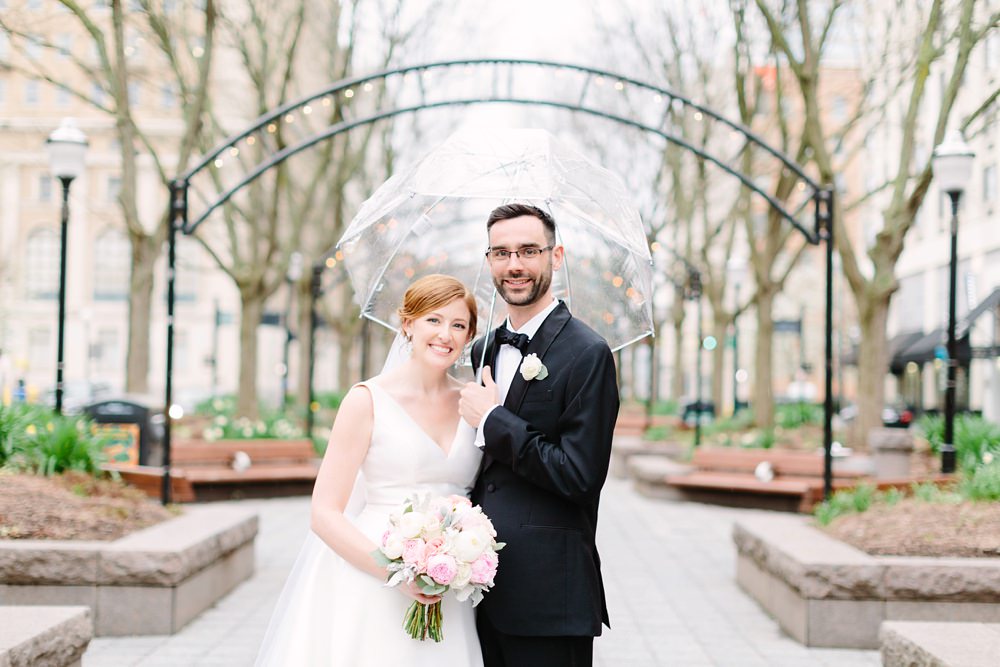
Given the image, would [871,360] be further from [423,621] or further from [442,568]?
[442,568]

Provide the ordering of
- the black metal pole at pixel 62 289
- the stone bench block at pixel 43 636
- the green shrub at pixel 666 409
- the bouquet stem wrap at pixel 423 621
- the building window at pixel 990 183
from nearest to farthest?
the bouquet stem wrap at pixel 423 621 → the stone bench block at pixel 43 636 → the black metal pole at pixel 62 289 → the green shrub at pixel 666 409 → the building window at pixel 990 183

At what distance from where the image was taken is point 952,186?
12.5 meters

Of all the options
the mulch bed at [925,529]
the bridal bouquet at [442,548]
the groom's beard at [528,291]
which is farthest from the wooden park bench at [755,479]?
the bridal bouquet at [442,548]

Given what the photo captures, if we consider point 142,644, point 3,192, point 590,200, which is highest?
point 3,192

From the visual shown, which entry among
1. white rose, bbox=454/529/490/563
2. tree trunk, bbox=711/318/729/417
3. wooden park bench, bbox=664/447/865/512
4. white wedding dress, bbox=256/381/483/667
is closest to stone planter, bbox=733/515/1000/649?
white wedding dress, bbox=256/381/483/667

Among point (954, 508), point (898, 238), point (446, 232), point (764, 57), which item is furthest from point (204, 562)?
point (764, 57)

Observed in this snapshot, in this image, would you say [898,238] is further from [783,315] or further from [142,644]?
[783,315]

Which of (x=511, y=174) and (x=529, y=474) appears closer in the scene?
(x=529, y=474)

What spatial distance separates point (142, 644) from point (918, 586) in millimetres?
5317

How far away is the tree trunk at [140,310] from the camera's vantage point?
17688 millimetres

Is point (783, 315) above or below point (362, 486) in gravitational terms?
above

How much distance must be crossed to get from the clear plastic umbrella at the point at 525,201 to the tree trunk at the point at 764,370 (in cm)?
1642

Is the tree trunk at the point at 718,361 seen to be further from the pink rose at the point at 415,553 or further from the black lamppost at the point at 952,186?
the pink rose at the point at 415,553

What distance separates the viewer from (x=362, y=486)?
13.3 ft
